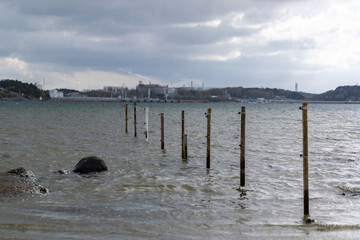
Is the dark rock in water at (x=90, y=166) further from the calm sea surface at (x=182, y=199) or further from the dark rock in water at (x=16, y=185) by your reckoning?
the dark rock in water at (x=16, y=185)

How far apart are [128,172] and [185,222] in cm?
756

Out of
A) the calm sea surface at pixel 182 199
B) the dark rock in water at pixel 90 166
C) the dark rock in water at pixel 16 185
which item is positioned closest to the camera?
the calm sea surface at pixel 182 199

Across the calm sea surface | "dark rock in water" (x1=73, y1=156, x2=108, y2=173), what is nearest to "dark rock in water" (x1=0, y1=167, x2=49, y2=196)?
the calm sea surface

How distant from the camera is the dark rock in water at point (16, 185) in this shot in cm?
1221

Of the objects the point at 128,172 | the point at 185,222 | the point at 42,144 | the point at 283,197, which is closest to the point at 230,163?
the point at 128,172

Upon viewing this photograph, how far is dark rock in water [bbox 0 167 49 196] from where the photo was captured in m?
12.2

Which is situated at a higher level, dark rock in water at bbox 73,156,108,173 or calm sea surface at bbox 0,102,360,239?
dark rock in water at bbox 73,156,108,173

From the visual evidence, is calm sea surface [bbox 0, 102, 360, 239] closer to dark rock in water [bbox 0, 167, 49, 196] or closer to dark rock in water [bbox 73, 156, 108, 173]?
dark rock in water [bbox 0, 167, 49, 196]

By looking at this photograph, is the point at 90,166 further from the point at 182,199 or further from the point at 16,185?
the point at 182,199

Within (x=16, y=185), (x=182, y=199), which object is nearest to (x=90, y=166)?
(x=16, y=185)

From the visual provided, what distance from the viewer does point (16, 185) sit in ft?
41.3

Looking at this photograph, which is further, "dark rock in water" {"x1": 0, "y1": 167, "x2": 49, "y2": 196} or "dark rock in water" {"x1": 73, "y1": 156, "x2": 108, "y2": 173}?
"dark rock in water" {"x1": 73, "y1": 156, "x2": 108, "y2": 173}

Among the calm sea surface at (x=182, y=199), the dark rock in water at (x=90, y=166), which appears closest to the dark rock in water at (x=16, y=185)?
the calm sea surface at (x=182, y=199)

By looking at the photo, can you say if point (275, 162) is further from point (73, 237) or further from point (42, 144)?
point (42, 144)
